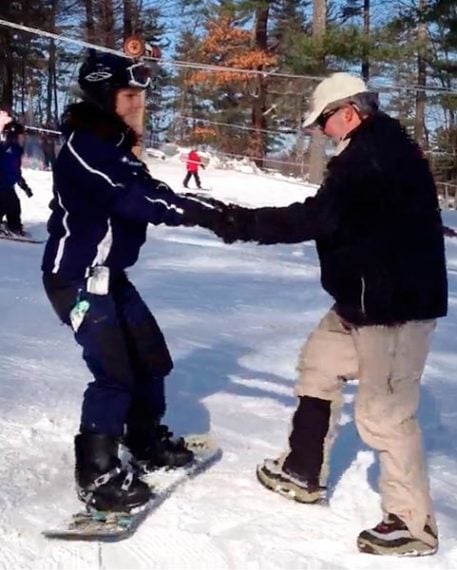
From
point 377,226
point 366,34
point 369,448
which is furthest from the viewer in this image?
point 366,34

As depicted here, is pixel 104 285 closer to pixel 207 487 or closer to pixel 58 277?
pixel 58 277

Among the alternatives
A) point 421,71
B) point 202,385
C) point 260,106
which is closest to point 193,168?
point 421,71

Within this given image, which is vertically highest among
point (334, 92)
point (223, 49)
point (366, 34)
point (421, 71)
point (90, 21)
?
point (90, 21)

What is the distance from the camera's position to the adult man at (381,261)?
3.29 m

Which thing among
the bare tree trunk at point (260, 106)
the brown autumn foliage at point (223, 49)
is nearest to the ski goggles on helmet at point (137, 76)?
the bare tree trunk at point (260, 106)

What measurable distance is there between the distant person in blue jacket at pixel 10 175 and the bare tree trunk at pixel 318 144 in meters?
14.8

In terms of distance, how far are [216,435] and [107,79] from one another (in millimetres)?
1872

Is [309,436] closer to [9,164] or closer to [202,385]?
[202,385]

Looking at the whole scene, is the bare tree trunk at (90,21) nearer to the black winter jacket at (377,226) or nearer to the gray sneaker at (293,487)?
the gray sneaker at (293,487)

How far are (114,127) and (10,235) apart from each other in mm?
9598

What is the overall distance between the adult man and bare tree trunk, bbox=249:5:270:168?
33.0 m

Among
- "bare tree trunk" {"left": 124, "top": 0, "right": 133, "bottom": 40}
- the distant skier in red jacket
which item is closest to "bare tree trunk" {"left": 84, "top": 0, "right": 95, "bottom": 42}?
"bare tree trunk" {"left": 124, "top": 0, "right": 133, "bottom": 40}

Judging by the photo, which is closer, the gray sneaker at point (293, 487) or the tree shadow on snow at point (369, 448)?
the gray sneaker at point (293, 487)

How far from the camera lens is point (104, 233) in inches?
140
